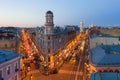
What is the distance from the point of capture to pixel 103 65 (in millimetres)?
46750

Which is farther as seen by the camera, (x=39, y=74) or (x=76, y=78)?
(x=39, y=74)

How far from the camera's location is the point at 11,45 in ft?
255

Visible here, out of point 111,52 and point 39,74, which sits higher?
point 111,52

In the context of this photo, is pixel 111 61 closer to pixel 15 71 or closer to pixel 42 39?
pixel 15 71

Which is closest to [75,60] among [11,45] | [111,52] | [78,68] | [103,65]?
[78,68]

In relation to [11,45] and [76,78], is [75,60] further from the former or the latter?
Result: [76,78]

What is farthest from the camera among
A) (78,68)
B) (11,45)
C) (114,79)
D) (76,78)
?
(11,45)

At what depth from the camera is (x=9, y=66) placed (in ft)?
137

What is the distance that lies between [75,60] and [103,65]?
3537 centimetres

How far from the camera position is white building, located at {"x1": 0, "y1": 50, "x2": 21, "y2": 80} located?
3962 centimetres

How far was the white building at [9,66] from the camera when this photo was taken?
39625mm

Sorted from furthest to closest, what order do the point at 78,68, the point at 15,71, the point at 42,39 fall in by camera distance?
the point at 42,39, the point at 78,68, the point at 15,71

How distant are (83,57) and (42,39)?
86.4 feet

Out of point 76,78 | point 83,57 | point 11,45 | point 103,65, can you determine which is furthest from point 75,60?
point 103,65
